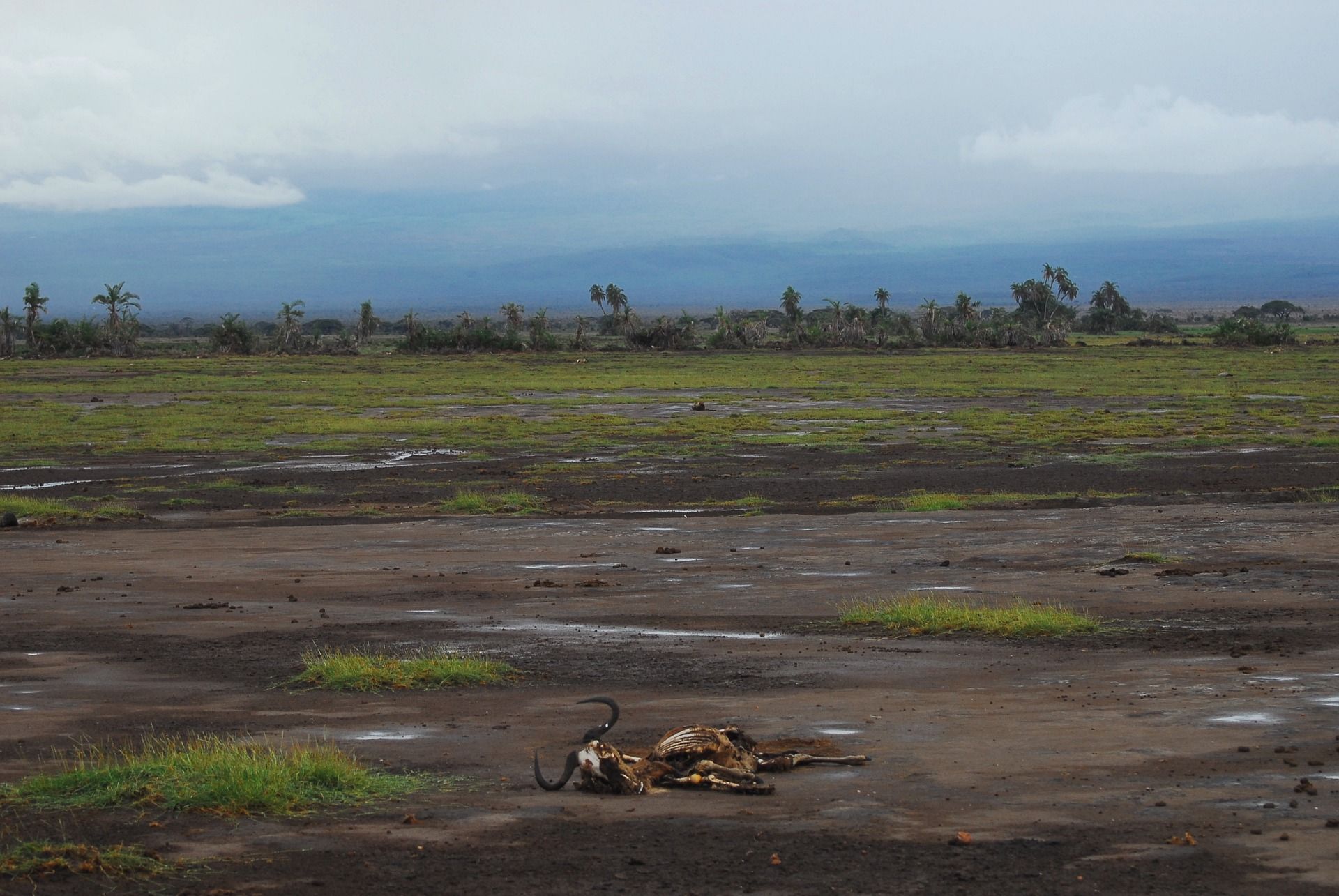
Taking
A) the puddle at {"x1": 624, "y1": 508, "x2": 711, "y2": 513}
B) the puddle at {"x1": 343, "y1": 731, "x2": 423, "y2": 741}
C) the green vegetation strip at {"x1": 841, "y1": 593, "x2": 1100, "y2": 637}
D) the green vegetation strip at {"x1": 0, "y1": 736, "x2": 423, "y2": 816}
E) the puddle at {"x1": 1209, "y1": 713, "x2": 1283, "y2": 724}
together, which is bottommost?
the puddle at {"x1": 624, "y1": 508, "x2": 711, "y2": 513}

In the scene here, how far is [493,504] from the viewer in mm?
29625

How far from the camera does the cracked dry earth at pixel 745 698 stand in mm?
8664

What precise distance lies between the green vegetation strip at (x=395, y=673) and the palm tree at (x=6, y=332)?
345ft

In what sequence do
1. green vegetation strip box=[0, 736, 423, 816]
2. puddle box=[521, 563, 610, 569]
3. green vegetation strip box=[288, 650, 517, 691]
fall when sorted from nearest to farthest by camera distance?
green vegetation strip box=[0, 736, 423, 816] → green vegetation strip box=[288, 650, 517, 691] → puddle box=[521, 563, 610, 569]

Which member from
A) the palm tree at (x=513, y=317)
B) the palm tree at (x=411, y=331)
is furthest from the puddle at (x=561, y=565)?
the palm tree at (x=411, y=331)

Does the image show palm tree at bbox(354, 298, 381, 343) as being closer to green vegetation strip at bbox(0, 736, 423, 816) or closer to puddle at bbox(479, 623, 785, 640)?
puddle at bbox(479, 623, 785, 640)

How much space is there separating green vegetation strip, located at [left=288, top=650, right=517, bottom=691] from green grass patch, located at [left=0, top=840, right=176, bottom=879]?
4.93m

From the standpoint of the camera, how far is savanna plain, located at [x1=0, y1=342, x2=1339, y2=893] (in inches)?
348

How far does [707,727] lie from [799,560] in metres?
11.8

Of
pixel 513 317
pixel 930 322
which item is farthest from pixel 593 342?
pixel 930 322

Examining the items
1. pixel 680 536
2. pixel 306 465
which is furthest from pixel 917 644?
pixel 306 465

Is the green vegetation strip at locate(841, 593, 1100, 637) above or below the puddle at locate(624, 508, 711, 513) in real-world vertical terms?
above

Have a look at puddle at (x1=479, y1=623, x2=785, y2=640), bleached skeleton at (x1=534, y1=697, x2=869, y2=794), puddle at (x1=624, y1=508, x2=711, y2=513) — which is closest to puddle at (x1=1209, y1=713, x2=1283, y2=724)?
bleached skeleton at (x1=534, y1=697, x2=869, y2=794)

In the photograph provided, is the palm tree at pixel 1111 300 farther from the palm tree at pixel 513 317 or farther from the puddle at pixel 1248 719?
the puddle at pixel 1248 719
